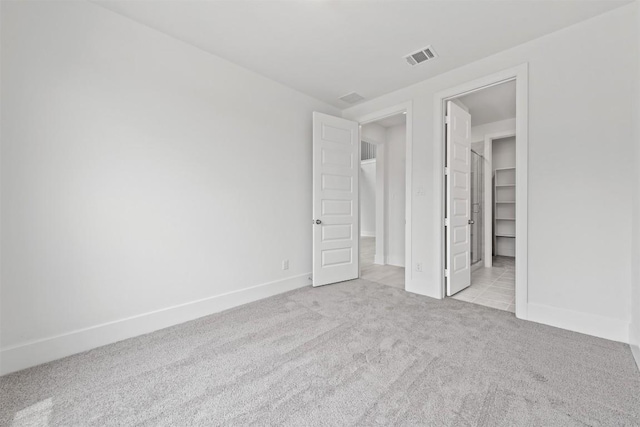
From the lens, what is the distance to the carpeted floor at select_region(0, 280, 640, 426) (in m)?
1.39

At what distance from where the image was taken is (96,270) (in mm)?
2145

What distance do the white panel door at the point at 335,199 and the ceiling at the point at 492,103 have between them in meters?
1.78

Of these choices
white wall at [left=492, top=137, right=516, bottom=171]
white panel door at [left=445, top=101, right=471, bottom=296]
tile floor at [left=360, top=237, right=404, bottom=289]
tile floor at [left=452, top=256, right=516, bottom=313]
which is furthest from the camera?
white wall at [left=492, top=137, right=516, bottom=171]

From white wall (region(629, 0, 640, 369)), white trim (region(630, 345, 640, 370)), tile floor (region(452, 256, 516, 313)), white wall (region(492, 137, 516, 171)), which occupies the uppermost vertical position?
white wall (region(492, 137, 516, 171))

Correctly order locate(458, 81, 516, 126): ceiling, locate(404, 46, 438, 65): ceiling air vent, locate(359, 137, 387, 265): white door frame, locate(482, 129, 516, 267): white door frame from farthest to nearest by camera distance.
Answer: locate(359, 137, 387, 265): white door frame → locate(482, 129, 516, 267): white door frame → locate(458, 81, 516, 126): ceiling → locate(404, 46, 438, 65): ceiling air vent

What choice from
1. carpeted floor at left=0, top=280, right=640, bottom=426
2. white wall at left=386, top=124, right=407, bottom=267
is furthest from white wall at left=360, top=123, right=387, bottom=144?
carpeted floor at left=0, top=280, right=640, bottom=426

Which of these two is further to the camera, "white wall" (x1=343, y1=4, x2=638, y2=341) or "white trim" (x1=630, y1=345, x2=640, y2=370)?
"white wall" (x1=343, y1=4, x2=638, y2=341)

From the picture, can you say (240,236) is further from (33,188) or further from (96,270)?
(33,188)

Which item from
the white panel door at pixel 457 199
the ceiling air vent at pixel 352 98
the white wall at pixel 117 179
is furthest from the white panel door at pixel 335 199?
the white panel door at pixel 457 199

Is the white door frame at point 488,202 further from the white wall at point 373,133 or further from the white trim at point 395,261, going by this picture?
the white wall at point 373,133

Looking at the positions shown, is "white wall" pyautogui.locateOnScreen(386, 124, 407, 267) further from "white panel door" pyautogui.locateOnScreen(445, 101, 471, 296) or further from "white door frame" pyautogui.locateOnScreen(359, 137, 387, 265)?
"white panel door" pyautogui.locateOnScreen(445, 101, 471, 296)

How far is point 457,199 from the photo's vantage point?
340 cm

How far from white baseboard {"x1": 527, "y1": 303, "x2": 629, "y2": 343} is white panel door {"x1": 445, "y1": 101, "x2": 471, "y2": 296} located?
89cm

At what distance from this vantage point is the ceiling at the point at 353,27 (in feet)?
6.96
